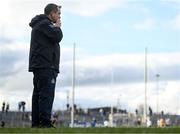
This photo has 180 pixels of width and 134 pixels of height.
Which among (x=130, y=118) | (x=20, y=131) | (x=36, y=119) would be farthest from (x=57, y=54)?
(x=130, y=118)

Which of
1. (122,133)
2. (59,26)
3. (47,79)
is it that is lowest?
(122,133)

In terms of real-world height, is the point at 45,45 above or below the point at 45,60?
above

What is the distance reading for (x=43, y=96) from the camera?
1157 centimetres

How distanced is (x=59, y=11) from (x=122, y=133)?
340 cm

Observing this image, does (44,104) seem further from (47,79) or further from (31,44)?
(31,44)

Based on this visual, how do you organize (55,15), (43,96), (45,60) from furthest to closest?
(55,15)
(45,60)
(43,96)

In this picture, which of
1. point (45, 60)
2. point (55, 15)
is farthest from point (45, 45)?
point (55, 15)

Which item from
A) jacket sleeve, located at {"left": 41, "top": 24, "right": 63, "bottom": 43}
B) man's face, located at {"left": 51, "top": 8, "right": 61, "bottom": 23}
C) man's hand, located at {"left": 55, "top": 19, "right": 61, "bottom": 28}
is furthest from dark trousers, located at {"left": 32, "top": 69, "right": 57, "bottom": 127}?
man's face, located at {"left": 51, "top": 8, "right": 61, "bottom": 23}

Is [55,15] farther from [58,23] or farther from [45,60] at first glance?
[45,60]

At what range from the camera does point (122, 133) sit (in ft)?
30.8

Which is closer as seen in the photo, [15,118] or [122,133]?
[122,133]

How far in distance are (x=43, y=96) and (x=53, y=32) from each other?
1212 mm

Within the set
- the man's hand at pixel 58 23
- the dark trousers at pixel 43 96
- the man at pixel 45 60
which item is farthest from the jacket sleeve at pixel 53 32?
the dark trousers at pixel 43 96

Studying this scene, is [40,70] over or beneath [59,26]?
beneath
